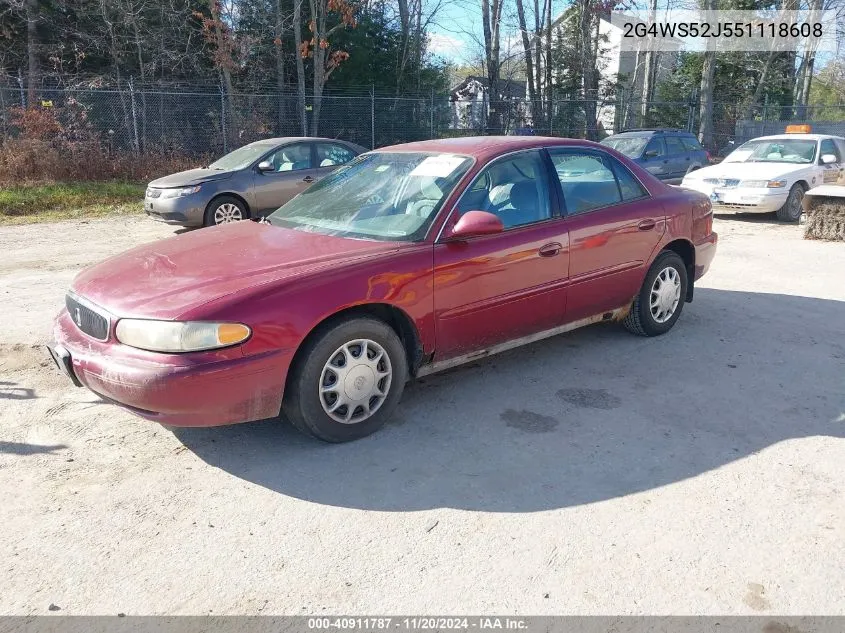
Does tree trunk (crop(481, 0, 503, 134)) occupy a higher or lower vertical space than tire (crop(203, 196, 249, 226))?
higher

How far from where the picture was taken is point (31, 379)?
476 centimetres

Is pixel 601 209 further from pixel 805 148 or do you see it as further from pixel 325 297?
pixel 805 148

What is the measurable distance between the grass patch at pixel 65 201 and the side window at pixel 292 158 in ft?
13.1

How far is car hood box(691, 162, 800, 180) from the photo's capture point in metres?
12.3

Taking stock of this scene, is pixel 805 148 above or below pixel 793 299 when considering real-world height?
above

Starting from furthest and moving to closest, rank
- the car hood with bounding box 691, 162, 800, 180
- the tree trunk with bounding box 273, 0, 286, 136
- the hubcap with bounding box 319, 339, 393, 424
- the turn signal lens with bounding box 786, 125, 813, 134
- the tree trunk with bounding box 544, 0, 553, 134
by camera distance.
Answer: the tree trunk with bounding box 544, 0, 553, 134
the tree trunk with bounding box 273, 0, 286, 136
the turn signal lens with bounding box 786, 125, 813, 134
the car hood with bounding box 691, 162, 800, 180
the hubcap with bounding box 319, 339, 393, 424

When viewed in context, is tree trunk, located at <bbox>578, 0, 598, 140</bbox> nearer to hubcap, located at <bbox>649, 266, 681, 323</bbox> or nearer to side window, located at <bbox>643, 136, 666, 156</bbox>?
side window, located at <bbox>643, 136, 666, 156</bbox>

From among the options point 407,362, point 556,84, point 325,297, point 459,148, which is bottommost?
point 407,362

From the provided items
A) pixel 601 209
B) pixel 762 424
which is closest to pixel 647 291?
pixel 601 209

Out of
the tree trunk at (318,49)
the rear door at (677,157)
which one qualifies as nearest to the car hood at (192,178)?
the rear door at (677,157)

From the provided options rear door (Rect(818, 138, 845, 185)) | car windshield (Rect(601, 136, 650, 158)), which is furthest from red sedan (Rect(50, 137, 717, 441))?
car windshield (Rect(601, 136, 650, 158))

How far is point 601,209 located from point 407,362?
6.55ft

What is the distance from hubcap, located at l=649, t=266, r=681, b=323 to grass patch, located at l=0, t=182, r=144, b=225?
434 inches

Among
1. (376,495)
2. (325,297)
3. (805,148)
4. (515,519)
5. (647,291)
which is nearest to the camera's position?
(515,519)
